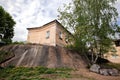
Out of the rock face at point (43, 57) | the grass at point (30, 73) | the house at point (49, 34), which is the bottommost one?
the grass at point (30, 73)

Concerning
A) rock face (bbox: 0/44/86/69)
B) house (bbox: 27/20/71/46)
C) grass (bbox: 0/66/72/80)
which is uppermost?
house (bbox: 27/20/71/46)

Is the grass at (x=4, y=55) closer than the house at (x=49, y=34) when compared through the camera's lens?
Yes

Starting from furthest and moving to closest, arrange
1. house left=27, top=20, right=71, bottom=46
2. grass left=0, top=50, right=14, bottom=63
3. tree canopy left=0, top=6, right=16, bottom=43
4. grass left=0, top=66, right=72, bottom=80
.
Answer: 1. tree canopy left=0, top=6, right=16, bottom=43
2. house left=27, top=20, right=71, bottom=46
3. grass left=0, top=50, right=14, bottom=63
4. grass left=0, top=66, right=72, bottom=80

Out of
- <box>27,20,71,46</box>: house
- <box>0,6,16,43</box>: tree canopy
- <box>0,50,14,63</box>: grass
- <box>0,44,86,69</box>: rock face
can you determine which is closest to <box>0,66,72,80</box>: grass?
<box>0,50,14,63</box>: grass

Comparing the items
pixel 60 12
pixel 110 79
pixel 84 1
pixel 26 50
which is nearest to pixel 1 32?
pixel 26 50

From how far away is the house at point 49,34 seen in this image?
29000mm

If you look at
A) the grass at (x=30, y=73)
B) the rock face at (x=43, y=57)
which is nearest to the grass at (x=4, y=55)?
the rock face at (x=43, y=57)

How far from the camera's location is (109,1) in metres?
21.8

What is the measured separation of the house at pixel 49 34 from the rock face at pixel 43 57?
5.73 metres

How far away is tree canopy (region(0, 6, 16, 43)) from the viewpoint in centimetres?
3117

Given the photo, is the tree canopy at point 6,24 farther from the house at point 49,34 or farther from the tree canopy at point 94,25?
the tree canopy at point 94,25

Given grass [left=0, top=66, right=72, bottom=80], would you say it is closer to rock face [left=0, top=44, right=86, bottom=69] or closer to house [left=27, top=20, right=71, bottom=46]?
rock face [left=0, top=44, right=86, bottom=69]

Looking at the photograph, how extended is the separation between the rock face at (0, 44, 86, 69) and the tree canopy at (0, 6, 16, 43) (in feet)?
31.0

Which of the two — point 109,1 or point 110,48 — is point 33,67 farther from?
point 109,1
